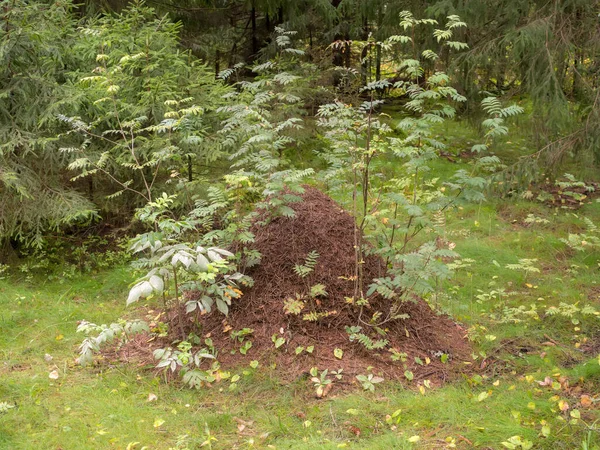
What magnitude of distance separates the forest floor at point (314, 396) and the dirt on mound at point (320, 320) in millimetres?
A: 125

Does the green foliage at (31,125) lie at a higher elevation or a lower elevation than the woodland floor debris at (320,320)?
higher

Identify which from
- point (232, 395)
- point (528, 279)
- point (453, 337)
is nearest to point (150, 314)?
point (232, 395)

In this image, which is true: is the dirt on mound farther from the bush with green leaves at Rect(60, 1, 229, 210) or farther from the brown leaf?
the bush with green leaves at Rect(60, 1, 229, 210)

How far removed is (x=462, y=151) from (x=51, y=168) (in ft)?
26.7

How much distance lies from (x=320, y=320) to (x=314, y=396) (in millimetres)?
787

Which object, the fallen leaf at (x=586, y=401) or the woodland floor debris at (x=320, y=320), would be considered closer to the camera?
the fallen leaf at (x=586, y=401)

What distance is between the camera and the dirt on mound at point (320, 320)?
4.36m

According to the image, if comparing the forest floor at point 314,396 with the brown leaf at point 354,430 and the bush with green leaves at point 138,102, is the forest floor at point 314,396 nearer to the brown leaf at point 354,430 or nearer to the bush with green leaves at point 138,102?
the brown leaf at point 354,430

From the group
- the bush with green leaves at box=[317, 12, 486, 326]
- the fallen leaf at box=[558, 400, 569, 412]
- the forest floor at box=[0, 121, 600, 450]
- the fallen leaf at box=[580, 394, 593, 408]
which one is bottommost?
the forest floor at box=[0, 121, 600, 450]

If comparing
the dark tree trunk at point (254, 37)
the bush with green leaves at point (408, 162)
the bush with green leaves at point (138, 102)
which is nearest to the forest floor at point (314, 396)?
the bush with green leaves at point (408, 162)

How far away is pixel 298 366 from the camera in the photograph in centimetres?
427

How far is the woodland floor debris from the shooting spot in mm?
4348

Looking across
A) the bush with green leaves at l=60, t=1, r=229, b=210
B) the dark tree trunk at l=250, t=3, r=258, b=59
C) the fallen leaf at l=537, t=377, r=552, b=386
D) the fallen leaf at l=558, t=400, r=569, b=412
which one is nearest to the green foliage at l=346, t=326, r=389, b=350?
the fallen leaf at l=537, t=377, r=552, b=386

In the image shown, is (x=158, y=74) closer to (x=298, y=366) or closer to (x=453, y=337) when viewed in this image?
(x=298, y=366)
